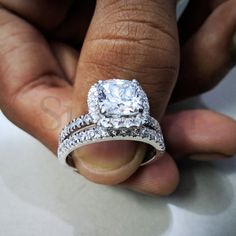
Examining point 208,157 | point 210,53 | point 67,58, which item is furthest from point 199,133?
point 67,58

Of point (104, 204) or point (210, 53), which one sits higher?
point (210, 53)

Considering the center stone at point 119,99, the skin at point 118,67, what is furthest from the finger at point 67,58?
the center stone at point 119,99

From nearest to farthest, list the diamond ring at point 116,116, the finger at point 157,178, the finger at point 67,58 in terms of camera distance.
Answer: the diamond ring at point 116,116
the finger at point 157,178
the finger at point 67,58

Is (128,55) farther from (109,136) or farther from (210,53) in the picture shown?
(210,53)

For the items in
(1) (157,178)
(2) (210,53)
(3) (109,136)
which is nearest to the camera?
(3) (109,136)

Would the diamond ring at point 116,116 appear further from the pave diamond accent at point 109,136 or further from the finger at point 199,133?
the finger at point 199,133

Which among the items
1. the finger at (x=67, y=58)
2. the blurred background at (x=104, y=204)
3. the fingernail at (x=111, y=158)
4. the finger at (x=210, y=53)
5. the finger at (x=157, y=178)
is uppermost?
the finger at (x=210, y=53)

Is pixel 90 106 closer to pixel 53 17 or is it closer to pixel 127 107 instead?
pixel 127 107

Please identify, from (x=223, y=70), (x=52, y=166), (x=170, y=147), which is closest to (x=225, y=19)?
(x=223, y=70)
